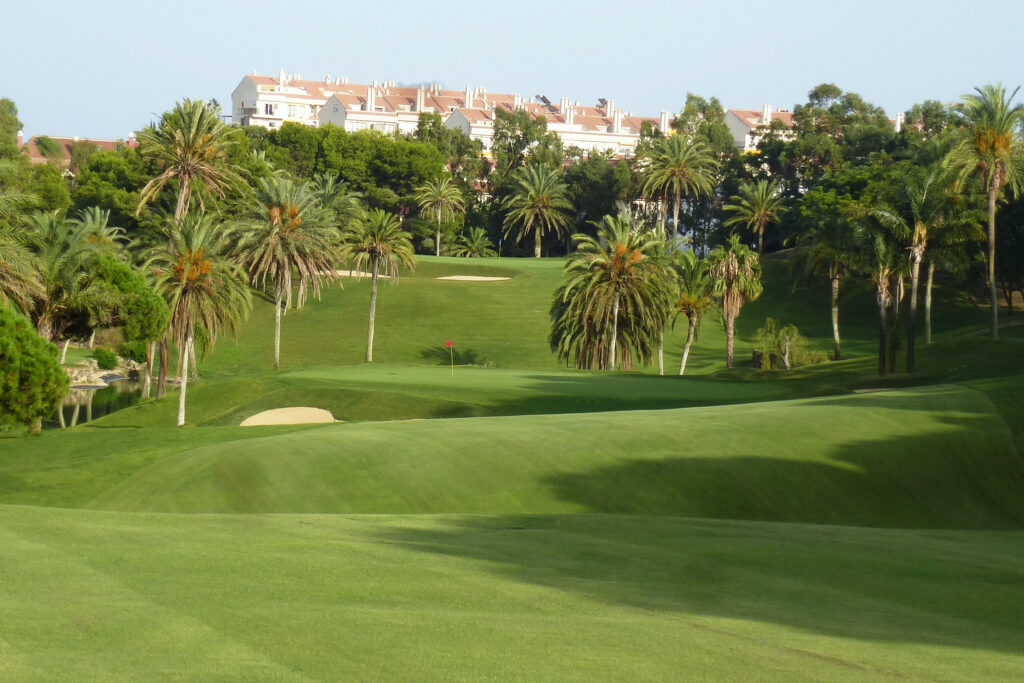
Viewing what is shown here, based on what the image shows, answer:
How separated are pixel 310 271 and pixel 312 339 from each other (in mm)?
8685

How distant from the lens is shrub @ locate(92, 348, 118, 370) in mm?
77269

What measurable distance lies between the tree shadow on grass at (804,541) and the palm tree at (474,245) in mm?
95968

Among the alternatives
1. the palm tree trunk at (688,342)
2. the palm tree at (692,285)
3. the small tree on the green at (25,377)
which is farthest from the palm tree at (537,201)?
the small tree on the green at (25,377)

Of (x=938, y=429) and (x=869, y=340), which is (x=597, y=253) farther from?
(x=938, y=429)

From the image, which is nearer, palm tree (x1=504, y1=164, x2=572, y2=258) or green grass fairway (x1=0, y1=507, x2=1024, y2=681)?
green grass fairway (x1=0, y1=507, x2=1024, y2=681)

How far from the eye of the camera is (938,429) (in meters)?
26.4

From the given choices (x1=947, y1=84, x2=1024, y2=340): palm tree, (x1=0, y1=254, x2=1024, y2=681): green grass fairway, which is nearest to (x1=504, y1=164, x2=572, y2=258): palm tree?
(x1=947, y1=84, x2=1024, y2=340): palm tree

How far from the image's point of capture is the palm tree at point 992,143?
52688 mm

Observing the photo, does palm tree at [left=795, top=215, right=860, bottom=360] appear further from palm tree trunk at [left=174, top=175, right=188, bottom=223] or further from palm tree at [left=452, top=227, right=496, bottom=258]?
palm tree at [left=452, top=227, right=496, bottom=258]

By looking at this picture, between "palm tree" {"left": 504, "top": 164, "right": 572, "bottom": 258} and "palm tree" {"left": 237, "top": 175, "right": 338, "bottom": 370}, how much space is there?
45.8 meters

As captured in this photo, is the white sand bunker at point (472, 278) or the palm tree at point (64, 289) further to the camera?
the white sand bunker at point (472, 278)

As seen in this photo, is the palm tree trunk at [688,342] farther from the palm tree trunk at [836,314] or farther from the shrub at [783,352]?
the palm tree trunk at [836,314]

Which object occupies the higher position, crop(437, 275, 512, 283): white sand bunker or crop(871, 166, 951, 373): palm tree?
crop(871, 166, 951, 373): palm tree

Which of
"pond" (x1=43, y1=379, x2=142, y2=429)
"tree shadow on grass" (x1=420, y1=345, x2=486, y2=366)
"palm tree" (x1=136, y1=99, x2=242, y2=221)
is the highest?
"palm tree" (x1=136, y1=99, x2=242, y2=221)
